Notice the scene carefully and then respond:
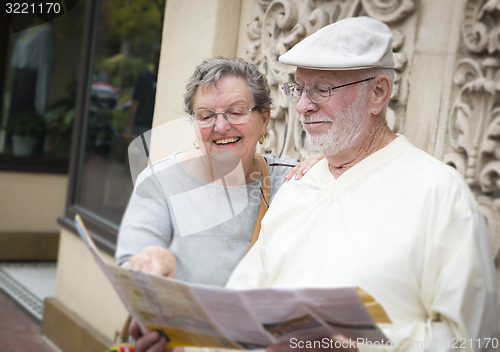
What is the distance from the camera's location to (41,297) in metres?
6.81

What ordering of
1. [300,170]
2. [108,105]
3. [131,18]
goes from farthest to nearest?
[108,105]
[131,18]
[300,170]

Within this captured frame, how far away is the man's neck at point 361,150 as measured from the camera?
6.89ft

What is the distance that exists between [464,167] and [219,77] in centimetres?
108

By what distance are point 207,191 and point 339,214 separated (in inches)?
15.6

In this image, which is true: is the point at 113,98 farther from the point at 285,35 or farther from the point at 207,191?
the point at 207,191

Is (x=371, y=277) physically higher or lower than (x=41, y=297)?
higher

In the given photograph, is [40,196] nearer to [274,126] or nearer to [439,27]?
[274,126]

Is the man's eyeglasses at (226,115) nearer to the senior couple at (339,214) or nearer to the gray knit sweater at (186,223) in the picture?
the senior couple at (339,214)

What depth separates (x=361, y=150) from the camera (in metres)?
2.11

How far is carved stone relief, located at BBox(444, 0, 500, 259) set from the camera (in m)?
2.41

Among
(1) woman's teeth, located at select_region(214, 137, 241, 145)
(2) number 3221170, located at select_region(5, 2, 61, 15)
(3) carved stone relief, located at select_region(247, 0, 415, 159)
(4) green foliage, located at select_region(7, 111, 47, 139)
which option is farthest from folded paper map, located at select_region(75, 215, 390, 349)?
(4) green foliage, located at select_region(7, 111, 47, 139)

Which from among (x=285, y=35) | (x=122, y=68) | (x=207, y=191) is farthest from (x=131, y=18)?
(x=207, y=191)

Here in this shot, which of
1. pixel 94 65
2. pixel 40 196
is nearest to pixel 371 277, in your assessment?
pixel 94 65

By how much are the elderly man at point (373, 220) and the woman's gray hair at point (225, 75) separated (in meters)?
0.10
